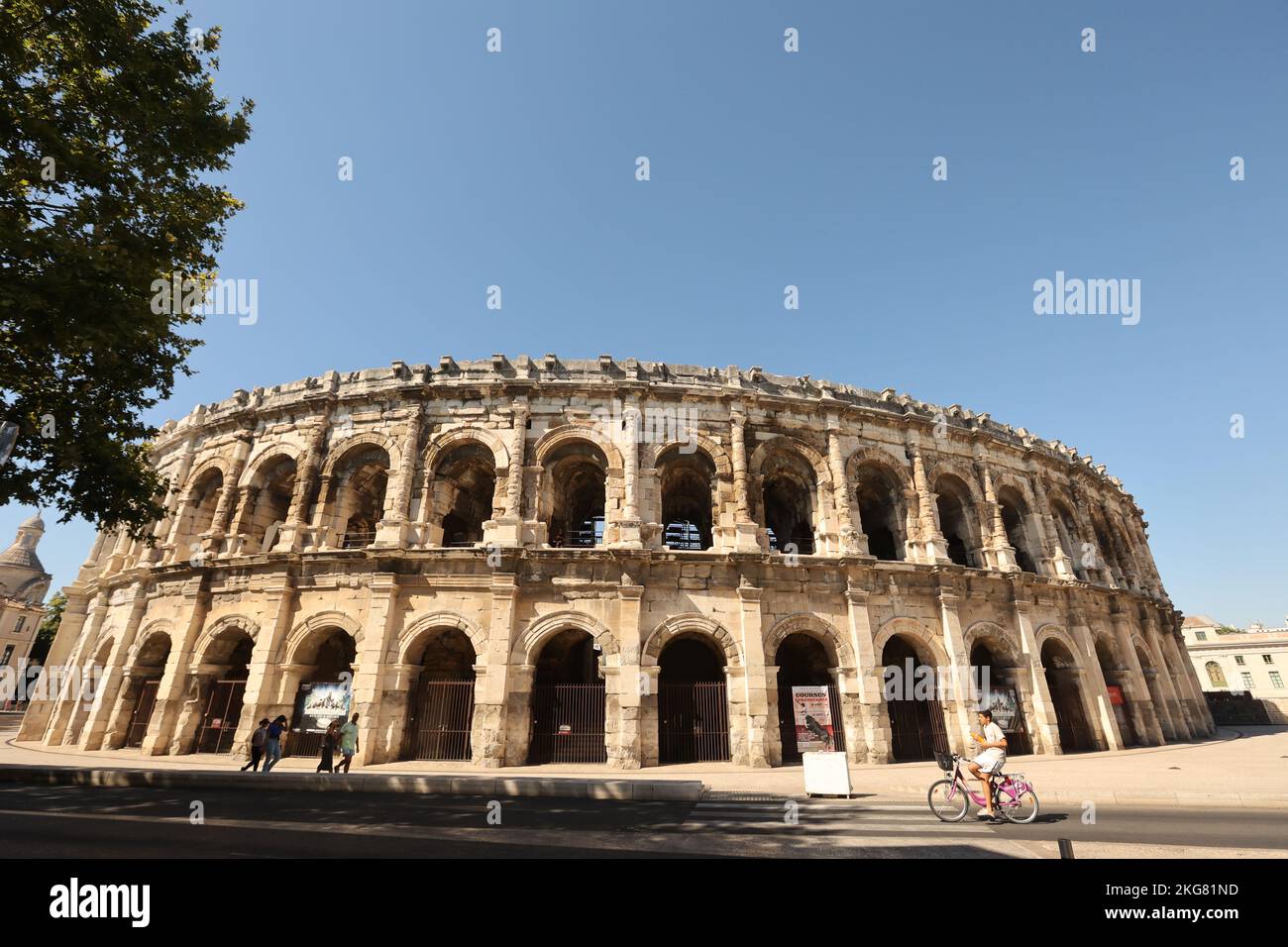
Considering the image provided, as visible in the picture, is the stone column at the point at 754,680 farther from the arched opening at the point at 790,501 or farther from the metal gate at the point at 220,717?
the metal gate at the point at 220,717

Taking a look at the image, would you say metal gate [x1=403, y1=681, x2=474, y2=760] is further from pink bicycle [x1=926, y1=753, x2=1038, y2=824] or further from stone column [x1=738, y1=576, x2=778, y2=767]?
pink bicycle [x1=926, y1=753, x2=1038, y2=824]

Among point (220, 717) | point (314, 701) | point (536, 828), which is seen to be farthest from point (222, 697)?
point (536, 828)

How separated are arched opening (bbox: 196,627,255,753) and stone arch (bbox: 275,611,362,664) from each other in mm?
1685

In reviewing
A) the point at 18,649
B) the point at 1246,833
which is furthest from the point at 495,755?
the point at 18,649

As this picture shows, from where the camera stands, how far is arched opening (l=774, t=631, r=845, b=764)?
13.5 meters

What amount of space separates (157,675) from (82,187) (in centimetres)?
1488

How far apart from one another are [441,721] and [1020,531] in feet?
68.3

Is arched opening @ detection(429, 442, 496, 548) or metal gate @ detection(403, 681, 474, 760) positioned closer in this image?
metal gate @ detection(403, 681, 474, 760)

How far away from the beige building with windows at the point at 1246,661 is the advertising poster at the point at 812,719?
4978 cm

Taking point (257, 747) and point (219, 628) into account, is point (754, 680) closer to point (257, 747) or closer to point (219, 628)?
point (257, 747)

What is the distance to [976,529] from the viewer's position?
18.2 metres

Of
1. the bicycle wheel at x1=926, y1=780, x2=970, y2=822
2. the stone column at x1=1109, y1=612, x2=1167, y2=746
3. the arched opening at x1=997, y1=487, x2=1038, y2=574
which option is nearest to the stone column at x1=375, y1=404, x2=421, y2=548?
the bicycle wheel at x1=926, y1=780, x2=970, y2=822

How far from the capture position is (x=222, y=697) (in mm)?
15383

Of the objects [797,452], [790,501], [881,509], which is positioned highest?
[797,452]
